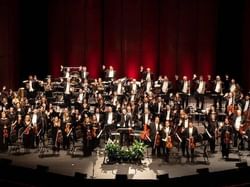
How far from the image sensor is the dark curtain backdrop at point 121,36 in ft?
70.0

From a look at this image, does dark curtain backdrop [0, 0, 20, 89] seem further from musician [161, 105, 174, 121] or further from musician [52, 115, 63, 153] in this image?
musician [161, 105, 174, 121]

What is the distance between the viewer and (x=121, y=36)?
74.1 feet

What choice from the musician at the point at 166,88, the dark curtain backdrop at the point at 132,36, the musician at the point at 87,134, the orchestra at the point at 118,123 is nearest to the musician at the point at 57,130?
the orchestra at the point at 118,123

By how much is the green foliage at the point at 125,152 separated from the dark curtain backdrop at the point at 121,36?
27.9 feet

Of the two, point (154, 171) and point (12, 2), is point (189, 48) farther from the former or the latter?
point (154, 171)

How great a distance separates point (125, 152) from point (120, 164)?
1.01 ft

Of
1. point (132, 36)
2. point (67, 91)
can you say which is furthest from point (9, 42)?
point (67, 91)

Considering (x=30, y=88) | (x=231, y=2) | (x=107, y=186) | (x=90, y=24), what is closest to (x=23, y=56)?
(x=90, y=24)

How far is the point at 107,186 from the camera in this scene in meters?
11.0

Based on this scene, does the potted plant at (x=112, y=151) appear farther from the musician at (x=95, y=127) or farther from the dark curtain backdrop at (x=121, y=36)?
the dark curtain backdrop at (x=121, y=36)

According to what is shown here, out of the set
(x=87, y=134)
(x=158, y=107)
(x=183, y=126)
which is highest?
(x=158, y=107)

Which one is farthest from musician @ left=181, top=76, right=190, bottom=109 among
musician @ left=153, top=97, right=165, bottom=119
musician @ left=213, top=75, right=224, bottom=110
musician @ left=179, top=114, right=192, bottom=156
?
musician @ left=179, top=114, right=192, bottom=156

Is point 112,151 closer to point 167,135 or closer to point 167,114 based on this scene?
point 167,135

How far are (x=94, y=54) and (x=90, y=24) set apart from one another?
3.97ft
